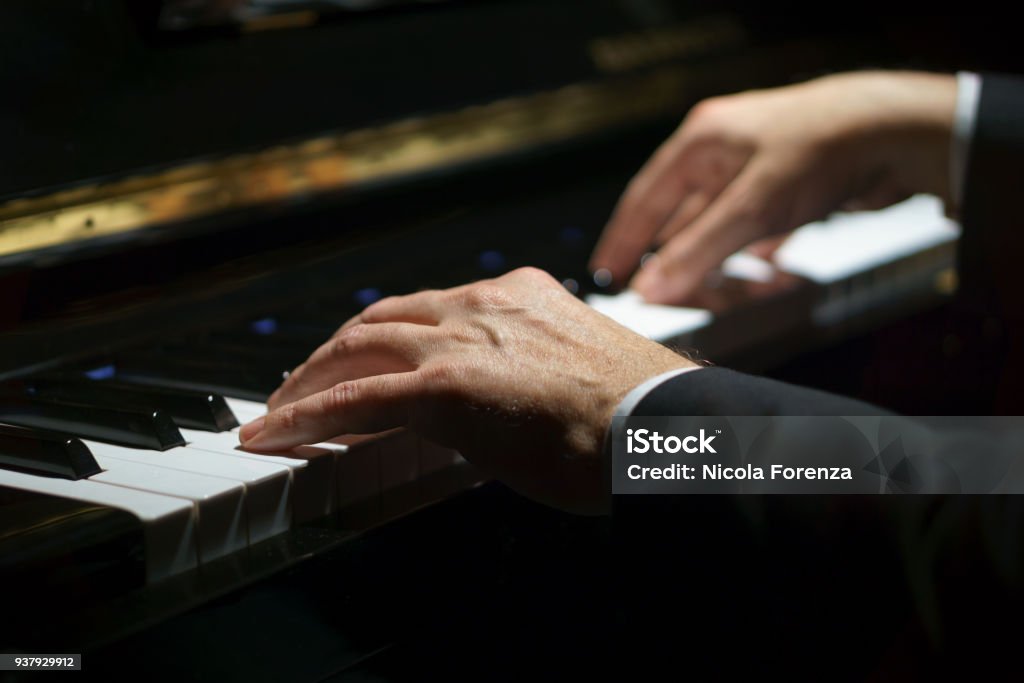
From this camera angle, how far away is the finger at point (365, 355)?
2.47 feet

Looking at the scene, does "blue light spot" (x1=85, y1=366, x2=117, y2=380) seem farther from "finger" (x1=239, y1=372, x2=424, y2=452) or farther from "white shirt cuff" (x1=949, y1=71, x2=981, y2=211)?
"white shirt cuff" (x1=949, y1=71, x2=981, y2=211)

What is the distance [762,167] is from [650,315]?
0.25 metres

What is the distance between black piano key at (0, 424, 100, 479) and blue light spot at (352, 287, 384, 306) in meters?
0.38

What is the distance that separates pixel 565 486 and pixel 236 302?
41 cm

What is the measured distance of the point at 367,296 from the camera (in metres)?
1.04

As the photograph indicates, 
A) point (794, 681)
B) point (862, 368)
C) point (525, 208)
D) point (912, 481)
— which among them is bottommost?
point (794, 681)

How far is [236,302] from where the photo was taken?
3.21 feet

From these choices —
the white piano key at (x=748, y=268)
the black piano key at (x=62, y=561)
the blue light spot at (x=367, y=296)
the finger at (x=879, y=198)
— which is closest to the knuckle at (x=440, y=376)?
the black piano key at (x=62, y=561)

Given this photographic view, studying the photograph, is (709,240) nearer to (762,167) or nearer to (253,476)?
(762,167)

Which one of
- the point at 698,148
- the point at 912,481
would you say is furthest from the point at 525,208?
the point at 912,481

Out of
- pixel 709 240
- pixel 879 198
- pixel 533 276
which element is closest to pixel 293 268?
pixel 533 276

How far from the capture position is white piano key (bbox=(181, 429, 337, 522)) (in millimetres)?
686

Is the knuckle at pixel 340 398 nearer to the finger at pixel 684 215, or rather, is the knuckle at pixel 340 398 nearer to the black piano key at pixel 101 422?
the black piano key at pixel 101 422

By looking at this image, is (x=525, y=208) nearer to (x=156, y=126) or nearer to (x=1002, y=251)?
(x=156, y=126)
